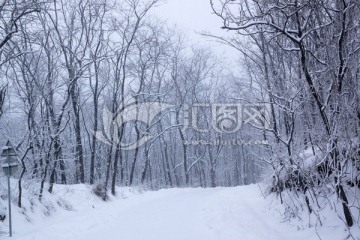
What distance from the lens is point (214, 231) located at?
958cm

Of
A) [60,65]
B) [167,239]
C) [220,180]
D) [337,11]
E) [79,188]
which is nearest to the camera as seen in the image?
[337,11]

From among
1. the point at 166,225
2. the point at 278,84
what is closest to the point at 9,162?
the point at 166,225

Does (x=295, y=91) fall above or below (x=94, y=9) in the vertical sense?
below

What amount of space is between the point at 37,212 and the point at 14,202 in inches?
45.8

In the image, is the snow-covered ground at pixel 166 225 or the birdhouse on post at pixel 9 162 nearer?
the snow-covered ground at pixel 166 225

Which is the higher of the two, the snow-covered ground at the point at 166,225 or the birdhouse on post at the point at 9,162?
the birdhouse on post at the point at 9,162

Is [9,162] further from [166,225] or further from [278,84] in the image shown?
[278,84]

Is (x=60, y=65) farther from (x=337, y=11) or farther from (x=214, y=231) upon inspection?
(x=337, y=11)

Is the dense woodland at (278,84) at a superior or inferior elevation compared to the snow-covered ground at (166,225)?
superior

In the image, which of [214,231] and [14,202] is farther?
[14,202]

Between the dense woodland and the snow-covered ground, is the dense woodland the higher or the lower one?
the higher one

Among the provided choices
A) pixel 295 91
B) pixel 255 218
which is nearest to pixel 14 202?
pixel 255 218

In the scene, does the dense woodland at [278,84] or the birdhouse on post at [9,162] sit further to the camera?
the birdhouse on post at [9,162]

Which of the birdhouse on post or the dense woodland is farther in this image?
the birdhouse on post
